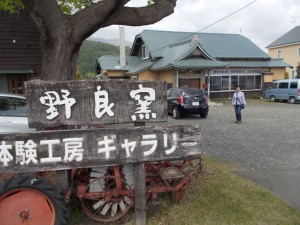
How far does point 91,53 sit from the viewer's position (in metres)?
52.8

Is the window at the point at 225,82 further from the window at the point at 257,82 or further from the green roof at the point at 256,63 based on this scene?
the window at the point at 257,82

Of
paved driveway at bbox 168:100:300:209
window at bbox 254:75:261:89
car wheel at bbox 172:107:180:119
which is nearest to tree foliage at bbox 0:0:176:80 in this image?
paved driveway at bbox 168:100:300:209

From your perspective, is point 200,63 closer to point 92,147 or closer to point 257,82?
point 257,82

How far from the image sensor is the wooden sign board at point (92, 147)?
3215 mm

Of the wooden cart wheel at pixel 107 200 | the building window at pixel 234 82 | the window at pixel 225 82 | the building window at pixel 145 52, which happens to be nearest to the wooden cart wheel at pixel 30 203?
the wooden cart wheel at pixel 107 200

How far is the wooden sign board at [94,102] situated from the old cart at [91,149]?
0.01 m

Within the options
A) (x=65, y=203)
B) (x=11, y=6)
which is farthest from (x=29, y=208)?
(x=11, y=6)

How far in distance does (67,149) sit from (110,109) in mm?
688

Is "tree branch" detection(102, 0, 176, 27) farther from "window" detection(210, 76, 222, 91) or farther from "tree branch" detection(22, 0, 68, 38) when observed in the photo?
"window" detection(210, 76, 222, 91)

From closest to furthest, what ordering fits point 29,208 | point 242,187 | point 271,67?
point 29,208, point 242,187, point 271,67

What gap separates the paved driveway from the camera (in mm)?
4965

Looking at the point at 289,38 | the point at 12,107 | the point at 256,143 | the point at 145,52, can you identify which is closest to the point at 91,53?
the point at 145,52

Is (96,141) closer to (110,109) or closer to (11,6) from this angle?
(110,109)

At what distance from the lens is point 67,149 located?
3.29 m
